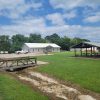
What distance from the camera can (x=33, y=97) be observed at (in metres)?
14.4

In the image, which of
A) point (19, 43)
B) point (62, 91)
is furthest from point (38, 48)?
point (62, 91)

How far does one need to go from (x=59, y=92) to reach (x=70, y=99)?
74.1 inches

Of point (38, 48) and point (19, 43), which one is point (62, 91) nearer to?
point (38, 48)

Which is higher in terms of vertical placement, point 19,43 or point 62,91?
point 19,43

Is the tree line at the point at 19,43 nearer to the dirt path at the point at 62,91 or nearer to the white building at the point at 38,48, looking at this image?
the white building at the point at 38,48

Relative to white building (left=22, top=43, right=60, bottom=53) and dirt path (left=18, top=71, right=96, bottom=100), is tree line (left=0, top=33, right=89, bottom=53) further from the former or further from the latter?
dirt path (left=18, top=71, right=96, bottom=100)

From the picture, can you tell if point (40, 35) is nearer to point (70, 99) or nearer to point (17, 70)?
point (17, 70)

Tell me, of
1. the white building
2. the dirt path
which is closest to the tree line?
the white building

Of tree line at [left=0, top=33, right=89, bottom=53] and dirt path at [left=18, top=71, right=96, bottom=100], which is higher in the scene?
tree line at [left=0, top=33, right=89, bottom=53]

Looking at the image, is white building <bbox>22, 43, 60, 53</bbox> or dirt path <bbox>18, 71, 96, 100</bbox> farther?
white building <bbox>22, 43, 60, 53</bbox>

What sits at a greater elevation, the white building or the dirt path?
the white building

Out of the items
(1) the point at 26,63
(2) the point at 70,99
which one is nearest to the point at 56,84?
(2) the point at 70,99

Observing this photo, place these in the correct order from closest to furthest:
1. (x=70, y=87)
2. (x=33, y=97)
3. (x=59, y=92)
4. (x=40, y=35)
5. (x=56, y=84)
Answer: (x=33, y=97)
(x=59, y=92)
(x=70, y=87)
(x=56, y=84)
(x=40, y=35)

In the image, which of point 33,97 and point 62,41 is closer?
point 33,97
